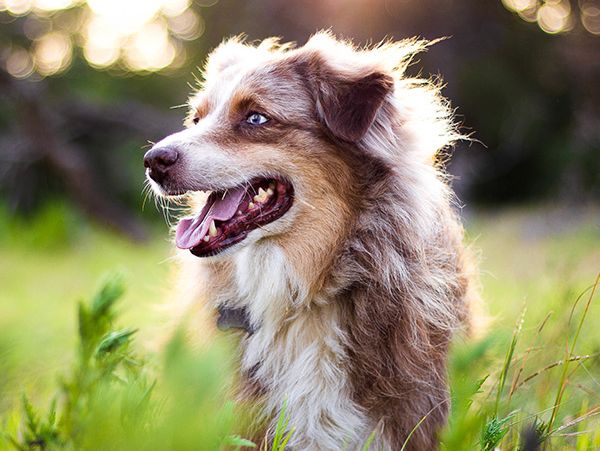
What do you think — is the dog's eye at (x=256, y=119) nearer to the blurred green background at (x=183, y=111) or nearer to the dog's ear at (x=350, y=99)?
the dog's ear at (x=350, y=99)

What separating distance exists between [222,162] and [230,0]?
15548mm

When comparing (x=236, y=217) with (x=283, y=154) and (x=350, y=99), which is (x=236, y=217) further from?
(x=350, y=99)

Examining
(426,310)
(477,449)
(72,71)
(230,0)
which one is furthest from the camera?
(230,0)

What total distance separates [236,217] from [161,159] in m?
0.42

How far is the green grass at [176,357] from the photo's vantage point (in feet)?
2.46

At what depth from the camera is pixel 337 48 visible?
11.0 ft

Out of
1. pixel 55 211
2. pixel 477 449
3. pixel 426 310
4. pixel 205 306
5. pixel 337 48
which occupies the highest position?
pixel 337 48

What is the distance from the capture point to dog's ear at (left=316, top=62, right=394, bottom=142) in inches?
115

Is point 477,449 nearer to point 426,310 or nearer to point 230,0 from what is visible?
point 426,310

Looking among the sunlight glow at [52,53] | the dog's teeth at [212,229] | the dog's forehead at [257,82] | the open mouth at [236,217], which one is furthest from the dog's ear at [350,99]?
the sunlight glow at [52,53]

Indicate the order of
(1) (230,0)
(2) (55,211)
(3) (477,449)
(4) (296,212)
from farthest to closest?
1. (1) (230,0)
2. (2) (55,211)
3. (4) (296,212)
4. (3) (477,449)

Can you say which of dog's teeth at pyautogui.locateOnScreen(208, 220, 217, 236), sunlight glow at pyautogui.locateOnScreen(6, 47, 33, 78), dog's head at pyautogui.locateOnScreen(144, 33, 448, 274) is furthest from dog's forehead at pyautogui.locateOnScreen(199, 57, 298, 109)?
sunlight glow at pyautogui.locateOnScreen(6, 47, 33, 78)

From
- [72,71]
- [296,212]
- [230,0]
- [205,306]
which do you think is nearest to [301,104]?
[296,212]

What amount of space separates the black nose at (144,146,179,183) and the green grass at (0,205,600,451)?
626 millimetres
